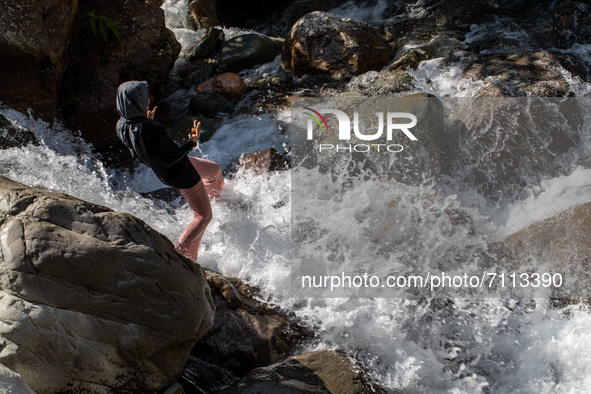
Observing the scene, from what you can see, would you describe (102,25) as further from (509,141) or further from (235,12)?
(509,141)

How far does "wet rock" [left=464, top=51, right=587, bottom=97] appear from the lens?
6426mm

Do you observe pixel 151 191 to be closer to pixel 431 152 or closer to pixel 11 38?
pixel 11 38

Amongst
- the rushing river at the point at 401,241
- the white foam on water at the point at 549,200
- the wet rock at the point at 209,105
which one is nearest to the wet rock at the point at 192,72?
the wet rock at the point at 209,105

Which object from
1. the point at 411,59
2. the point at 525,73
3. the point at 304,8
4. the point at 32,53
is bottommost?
the point at 525,73

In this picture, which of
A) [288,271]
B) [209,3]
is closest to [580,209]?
[288,271]

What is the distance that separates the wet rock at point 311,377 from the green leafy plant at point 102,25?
5.97 meters

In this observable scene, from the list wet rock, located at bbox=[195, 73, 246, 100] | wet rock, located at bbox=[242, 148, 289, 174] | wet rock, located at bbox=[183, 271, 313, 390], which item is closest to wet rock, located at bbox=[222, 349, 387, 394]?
wet rock, located at bbox=[183, 271, 313, 390]

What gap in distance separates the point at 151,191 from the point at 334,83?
11.6 ft

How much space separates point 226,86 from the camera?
7926mm

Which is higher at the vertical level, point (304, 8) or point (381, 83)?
point (304, 8)

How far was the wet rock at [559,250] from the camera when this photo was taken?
439cm

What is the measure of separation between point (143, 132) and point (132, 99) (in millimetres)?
269

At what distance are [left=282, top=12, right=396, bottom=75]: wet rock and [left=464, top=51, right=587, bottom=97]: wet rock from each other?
159cm

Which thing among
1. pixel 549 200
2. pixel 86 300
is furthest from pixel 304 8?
pixel 86 300
